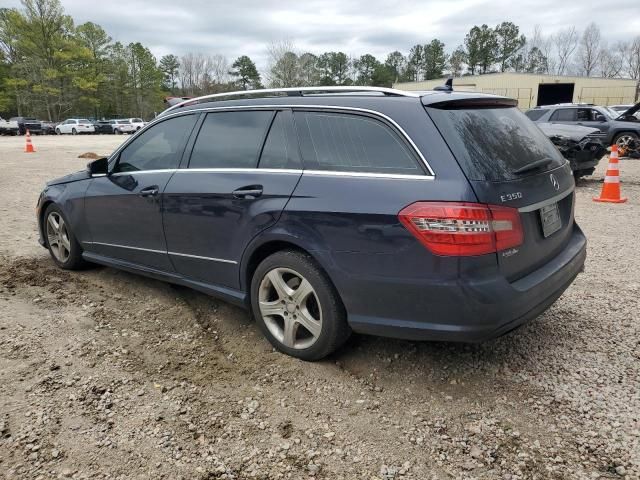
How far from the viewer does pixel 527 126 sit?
3252 mm

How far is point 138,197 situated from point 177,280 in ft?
2.44

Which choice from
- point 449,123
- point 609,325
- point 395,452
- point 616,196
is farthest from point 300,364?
point 616,196

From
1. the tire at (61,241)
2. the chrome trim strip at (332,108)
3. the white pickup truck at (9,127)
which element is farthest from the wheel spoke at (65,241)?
the white pickup truck at (9,127)

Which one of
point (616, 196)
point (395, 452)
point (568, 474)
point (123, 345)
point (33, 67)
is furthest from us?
point (33, 67)

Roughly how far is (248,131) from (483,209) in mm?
1749

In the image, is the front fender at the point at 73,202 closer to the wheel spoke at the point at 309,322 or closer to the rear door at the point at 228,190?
the rear door at the point at 228,190

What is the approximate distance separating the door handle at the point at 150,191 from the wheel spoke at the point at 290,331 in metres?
1.51

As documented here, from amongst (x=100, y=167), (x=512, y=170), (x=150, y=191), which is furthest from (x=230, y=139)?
(x=512, y=170)

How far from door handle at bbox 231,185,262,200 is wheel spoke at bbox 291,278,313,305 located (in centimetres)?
63

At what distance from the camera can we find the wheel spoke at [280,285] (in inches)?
123

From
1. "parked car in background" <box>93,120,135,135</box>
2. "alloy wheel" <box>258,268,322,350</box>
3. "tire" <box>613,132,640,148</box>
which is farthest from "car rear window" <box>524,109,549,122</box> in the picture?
"parked car in background" <box>93,120,135,135</box>

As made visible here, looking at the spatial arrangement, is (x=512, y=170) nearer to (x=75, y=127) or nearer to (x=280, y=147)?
(x=280, y=147)

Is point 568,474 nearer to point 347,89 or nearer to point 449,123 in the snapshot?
point 449,123

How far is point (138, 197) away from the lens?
3994 millimetres
